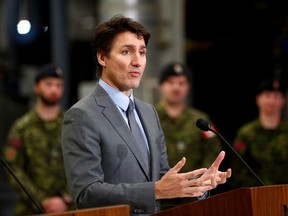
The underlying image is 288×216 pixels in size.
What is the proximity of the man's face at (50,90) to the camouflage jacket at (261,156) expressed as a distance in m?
1.37

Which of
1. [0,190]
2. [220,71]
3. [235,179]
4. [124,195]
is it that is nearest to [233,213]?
[124,195]

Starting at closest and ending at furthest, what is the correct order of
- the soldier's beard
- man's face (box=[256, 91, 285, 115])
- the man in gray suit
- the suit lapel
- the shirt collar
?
1. the man in gray suit
2. the suit lapel
3. the shirt collar
4. the soldier's beard
5. man's face (box=[256, 91, 285, 115])

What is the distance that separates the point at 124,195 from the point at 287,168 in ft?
11.5

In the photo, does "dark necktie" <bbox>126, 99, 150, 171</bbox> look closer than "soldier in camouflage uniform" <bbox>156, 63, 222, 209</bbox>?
Yes

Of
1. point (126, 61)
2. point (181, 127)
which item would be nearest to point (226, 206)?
point (126, 61)

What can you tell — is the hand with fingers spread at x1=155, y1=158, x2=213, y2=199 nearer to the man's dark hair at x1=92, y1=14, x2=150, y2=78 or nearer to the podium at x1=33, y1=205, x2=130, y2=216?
the podium at x1=33, y1=205, x2=130, y2=216

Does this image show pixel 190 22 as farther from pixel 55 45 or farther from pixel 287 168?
pixel 287 168

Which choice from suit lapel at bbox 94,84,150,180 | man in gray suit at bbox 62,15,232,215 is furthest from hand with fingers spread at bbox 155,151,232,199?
suit lapel at bbox 94,84,150,180

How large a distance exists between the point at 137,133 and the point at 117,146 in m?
0.17

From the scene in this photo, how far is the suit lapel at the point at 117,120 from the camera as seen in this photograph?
3803 mm

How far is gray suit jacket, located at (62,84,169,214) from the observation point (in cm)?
363

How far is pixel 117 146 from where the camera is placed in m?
3.77

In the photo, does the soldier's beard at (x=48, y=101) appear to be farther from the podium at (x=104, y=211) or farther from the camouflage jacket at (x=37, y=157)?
the podium at (x=104, y=211)

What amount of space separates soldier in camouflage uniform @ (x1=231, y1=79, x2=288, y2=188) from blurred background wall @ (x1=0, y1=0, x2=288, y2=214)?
3.78 feet
